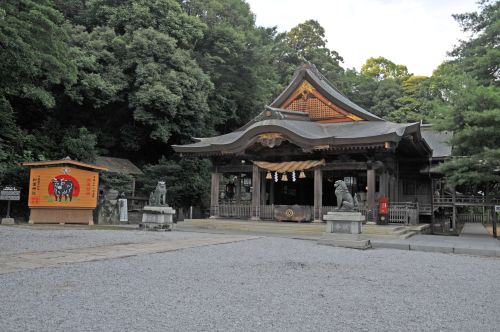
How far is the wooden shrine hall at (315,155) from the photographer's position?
50.4 feet

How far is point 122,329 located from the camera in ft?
12.0

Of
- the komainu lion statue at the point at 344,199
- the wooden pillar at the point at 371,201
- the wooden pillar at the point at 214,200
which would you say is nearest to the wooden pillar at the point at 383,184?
the wooden pillar at the point at 371,201

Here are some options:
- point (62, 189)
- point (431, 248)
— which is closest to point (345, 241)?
point (431, 248)

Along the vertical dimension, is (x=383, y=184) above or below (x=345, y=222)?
above

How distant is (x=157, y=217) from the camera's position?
1449 cm

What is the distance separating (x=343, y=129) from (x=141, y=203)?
12.7 metres

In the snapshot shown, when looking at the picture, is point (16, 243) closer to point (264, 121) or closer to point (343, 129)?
point (264, 121)

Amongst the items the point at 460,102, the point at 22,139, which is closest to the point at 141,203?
the point at 22,139

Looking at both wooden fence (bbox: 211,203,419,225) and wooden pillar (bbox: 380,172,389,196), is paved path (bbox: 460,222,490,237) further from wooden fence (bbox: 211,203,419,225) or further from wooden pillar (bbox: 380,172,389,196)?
wooden pillar (bbox: 380,172,389,196)

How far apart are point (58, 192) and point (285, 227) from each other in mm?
9211

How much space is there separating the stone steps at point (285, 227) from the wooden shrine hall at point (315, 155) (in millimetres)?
793

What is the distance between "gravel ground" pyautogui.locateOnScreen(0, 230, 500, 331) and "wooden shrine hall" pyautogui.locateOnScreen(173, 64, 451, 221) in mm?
7478

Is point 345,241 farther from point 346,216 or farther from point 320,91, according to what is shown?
point 320,91

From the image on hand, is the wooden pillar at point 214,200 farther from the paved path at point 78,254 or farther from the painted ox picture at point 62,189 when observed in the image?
the paved path at point 78,254
